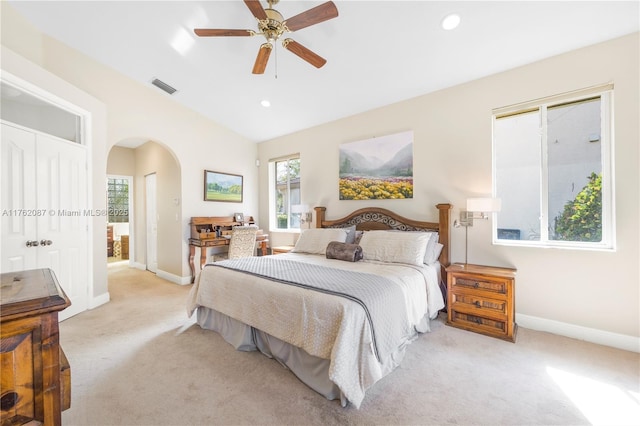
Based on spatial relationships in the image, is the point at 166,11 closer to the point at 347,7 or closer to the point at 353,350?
the point at 347,7

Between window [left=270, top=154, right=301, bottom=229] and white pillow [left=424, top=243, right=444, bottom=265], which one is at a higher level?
window [left=270, top=154, right=301, bottom=229]

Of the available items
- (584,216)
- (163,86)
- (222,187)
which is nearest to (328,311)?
(584,216)

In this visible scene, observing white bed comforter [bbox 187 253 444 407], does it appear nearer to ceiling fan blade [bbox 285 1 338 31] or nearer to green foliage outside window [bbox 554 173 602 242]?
green foliage outside window [bbox 554 173 602 242]

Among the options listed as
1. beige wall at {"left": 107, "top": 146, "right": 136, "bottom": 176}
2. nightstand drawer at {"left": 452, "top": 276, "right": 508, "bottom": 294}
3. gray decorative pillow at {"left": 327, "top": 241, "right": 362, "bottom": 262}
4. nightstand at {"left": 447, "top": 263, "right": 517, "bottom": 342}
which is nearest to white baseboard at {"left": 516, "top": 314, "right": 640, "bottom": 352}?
nightstand at {"left": 447, "top": 263, "right": 517, "bottom": 342}

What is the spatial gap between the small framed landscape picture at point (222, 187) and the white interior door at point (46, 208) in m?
1.81

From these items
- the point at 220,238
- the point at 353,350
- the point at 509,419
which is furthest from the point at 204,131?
the point at 509,419

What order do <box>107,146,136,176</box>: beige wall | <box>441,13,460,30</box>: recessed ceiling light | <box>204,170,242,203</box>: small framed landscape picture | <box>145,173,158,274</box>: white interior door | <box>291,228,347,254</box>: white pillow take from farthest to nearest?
<box>107,146,136,176</box>: beige wall, <box>145,173,158,274</box>: white interior door, <box>204,170,242,203</box>: small framed landscape picture, <box>291,228,347,254</box>: white pillow, <box>441,13,460,30</box>: recessed ceiling light

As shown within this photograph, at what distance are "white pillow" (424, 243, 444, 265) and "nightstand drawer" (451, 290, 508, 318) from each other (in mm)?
408

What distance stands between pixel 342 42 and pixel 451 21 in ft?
3.49

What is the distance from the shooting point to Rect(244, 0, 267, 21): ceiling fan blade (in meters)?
1.97

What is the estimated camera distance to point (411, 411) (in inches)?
67.1

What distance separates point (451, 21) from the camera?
2.45m

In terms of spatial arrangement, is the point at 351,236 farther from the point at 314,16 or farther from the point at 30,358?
the point at 30,358

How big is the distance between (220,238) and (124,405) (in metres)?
3.16
